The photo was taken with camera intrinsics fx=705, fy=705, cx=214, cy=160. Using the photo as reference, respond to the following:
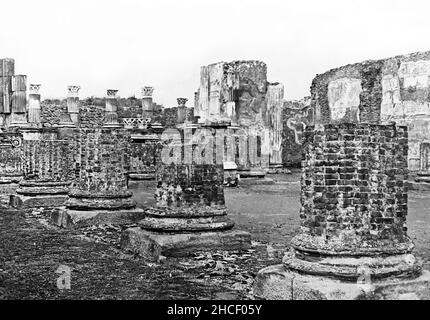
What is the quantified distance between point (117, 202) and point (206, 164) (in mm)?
3095

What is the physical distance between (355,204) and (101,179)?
6552 millimetres

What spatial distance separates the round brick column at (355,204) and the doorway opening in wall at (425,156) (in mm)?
11099

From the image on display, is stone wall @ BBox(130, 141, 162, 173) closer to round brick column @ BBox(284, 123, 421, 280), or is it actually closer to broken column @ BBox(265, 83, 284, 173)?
broken column @ BBox(265, 83, 284, 173)

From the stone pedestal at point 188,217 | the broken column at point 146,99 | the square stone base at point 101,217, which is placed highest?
the broken column at point 146,99

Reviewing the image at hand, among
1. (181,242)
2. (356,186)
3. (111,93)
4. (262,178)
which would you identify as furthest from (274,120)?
(356,186)

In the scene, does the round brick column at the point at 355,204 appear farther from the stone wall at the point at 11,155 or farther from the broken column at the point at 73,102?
the broken column at the point at 73,102

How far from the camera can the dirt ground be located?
610cm

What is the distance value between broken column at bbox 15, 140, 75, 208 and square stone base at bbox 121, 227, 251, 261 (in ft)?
21.7

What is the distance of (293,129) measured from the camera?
27.9 m

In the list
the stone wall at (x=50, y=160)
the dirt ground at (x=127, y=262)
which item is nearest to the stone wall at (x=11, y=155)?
the stone wall at (x=50, y=160)

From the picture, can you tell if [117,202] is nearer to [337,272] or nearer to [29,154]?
[29,154]

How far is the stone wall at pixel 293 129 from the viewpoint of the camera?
88.4 ft
